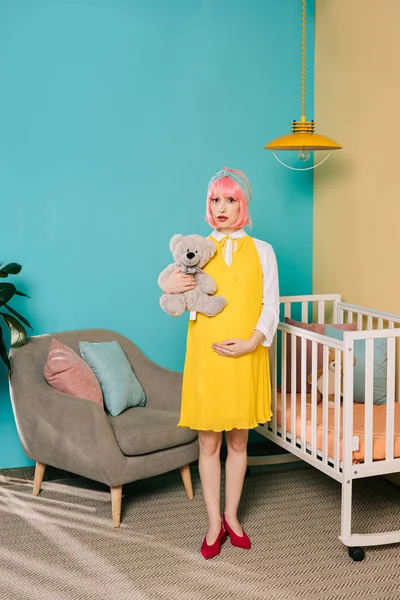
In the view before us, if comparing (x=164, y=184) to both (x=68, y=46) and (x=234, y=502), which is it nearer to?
(x=68, y=46)

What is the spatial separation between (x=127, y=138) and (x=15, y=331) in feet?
3.64

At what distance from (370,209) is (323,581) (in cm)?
171

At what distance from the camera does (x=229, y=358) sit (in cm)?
258

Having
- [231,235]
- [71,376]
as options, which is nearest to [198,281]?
[231,235]

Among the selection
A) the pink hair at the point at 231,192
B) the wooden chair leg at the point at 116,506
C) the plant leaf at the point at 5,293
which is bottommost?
the wooden chair leg at the point at 116,506

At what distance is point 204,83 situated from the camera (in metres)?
3.69

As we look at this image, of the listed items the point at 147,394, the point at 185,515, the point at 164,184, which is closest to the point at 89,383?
the point at 147,394

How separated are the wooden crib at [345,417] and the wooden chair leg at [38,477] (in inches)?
38.7

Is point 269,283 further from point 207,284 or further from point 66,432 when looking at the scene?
point 66,432

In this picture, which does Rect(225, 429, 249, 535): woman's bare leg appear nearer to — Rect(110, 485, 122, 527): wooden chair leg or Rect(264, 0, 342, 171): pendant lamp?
Rect(110, 485, 122, 527): wooden chair leg

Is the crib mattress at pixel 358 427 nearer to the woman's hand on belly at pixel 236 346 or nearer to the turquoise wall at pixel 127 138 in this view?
the woman's hand on belly at pixel 236 346

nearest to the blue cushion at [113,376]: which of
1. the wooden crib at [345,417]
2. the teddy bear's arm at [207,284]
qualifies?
the wooden crib at [345,417]

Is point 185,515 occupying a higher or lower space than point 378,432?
lower

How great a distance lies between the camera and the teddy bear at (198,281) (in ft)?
8.46
